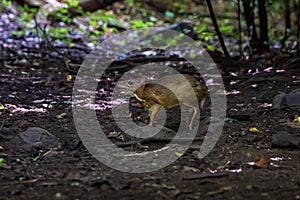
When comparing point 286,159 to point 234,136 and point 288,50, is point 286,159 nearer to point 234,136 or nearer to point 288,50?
point 234,136

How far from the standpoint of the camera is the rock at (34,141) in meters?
3.94

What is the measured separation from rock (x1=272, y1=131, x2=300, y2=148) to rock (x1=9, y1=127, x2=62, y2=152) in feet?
5.11

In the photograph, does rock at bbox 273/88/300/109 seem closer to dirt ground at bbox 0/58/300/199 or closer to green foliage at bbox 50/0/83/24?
dirt ground at bbox 0/58/300/199

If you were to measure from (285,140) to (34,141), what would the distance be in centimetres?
179

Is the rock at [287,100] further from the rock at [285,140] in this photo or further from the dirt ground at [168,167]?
the rock at [285,140]

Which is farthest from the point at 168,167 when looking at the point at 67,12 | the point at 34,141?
the point at 67,12

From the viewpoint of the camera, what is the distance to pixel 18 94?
238 inches

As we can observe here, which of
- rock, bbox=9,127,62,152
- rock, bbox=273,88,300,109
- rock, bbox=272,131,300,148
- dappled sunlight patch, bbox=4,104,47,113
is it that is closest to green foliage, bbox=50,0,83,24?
dappled sunlight patch, bbox=4,104,47,113

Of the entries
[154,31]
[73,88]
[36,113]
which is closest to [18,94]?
[73,88]

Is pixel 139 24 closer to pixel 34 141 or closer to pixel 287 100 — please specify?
pixel 287 100

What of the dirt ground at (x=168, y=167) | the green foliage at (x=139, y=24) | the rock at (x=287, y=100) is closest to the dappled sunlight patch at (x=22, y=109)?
the dirt ground at (x=168, y=167)

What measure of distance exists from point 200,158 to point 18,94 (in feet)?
9.78

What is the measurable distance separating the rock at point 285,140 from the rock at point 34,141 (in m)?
1.56

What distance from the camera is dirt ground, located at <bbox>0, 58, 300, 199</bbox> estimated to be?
298 centimetres
